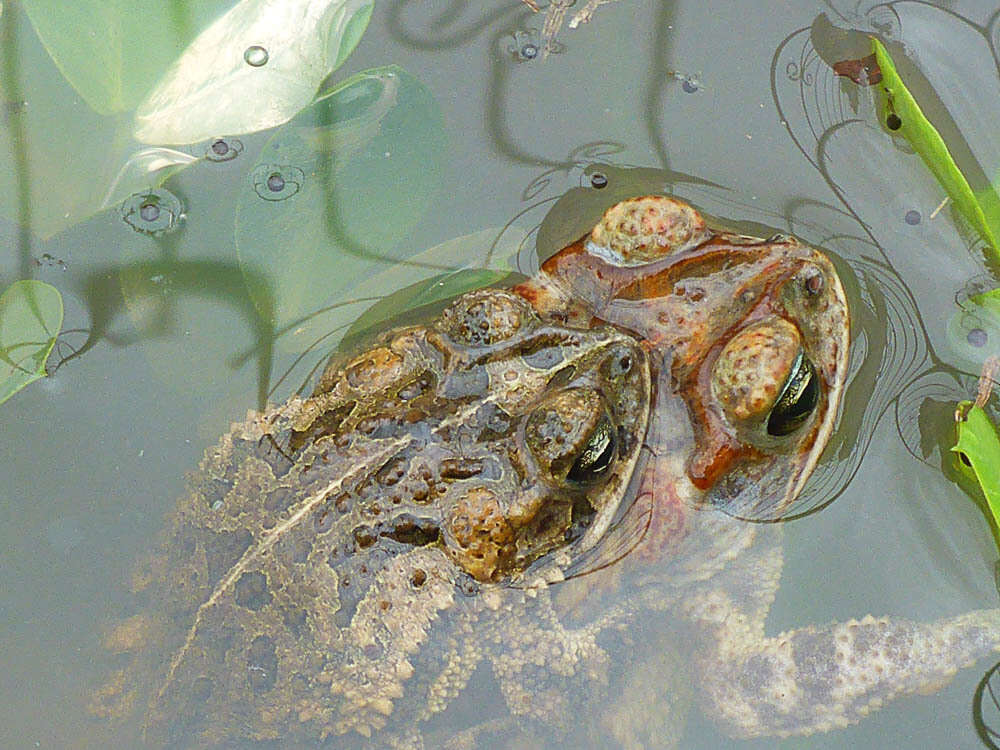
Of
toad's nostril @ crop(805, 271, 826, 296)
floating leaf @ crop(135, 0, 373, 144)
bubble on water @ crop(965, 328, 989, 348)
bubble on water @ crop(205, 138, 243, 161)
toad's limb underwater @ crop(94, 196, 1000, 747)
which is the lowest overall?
A: toad's limb underwater @ crop(94, 196, 1000, 747)

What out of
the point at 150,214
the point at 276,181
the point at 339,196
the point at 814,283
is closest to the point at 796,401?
the point at 814,283

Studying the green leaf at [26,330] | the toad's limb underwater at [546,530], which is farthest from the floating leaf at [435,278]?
the green leaf at [26,330]

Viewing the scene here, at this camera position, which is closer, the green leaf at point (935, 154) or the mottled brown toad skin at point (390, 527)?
the mottled brown toad skin at point (390, 527)

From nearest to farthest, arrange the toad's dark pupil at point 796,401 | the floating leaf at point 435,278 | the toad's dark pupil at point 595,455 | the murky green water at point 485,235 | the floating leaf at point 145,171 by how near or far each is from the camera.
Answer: the toad's dark pupil at point 595,455 < the toad's dark pupil at point 796,401 < the murky green water at point 485,235 < the floating leaf at point 435,278 < the floating leaf at point 145,171

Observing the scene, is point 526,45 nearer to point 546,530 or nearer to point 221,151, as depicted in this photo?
point 221,151

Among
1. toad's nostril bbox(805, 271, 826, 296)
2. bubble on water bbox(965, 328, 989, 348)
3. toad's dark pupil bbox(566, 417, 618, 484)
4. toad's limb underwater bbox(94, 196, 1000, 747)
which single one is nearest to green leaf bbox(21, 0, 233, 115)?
toad's limb underwater bbox(94, 196, 1000, 747)

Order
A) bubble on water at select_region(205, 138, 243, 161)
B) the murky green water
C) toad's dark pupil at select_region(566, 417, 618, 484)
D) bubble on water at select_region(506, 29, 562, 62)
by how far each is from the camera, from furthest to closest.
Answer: bubble on water at select_region(506, 29, 562, 62) → bubble on water at select_region(205, 138, 243, 161) → the murky green water → toad's dark pupil at select_region(566, 417, 618, 484)

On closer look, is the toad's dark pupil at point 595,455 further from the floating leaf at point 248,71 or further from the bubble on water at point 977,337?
the floating leaf at point 248,71

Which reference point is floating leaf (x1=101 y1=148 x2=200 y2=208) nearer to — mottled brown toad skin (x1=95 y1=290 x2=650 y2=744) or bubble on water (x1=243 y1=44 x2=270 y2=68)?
bubble on water (x1=243 y1=44 x2=270 y2=68)
